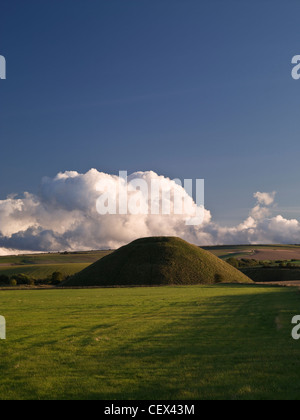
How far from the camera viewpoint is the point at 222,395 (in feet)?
42.2

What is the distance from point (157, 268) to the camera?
130m

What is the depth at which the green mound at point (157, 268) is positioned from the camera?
125375 millimetres

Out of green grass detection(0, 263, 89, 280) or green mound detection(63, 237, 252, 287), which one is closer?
green mound detection(63, 237, 252, 287)

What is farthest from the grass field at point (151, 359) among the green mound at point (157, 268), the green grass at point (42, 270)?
the green grass at point (42, 270)

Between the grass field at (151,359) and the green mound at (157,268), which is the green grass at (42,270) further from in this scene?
the grass field at (151,359)

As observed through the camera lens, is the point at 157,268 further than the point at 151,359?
Yes

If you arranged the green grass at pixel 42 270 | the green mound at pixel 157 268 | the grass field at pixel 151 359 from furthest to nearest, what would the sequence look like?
1. the green grass at pixel 42 270
2. the green mound at pixel 157 268
3. the grass field at pixel 151 359

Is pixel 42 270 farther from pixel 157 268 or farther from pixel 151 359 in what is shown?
pixel 151 359

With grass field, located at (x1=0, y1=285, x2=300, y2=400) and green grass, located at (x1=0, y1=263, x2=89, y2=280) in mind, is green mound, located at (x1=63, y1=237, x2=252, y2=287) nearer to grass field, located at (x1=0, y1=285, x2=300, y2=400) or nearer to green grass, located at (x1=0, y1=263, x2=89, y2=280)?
green grass, located at (x1=0, y1=263, x2=89, y2=280)

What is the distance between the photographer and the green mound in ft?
411

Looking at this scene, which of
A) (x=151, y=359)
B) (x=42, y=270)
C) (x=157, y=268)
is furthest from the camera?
Result: (x=42, y=270)

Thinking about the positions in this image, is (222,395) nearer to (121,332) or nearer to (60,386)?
(60,386)

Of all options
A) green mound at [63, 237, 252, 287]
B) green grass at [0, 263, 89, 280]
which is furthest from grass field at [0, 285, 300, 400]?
green grass at [0, 263, 89, 280]

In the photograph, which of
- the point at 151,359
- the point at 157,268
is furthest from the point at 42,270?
the point at 151,359
